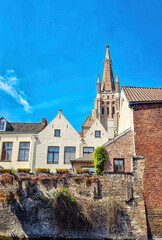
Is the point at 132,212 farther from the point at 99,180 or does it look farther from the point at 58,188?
the point at 58,188

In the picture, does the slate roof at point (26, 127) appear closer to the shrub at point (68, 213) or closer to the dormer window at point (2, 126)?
the dormer window at point (2, 126)

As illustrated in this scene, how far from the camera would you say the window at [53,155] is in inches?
884

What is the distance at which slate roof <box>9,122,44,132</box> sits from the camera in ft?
80.6

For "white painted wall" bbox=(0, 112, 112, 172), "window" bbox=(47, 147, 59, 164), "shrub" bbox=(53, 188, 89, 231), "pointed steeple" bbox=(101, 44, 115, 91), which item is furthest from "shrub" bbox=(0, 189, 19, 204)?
"pointed steeple" bbox=(101, 44, 115, 91)

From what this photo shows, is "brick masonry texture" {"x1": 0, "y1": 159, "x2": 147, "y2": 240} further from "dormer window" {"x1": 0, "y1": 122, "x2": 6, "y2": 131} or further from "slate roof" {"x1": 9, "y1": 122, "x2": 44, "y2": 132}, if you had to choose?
"dormer window" {"x1": 0, "y1": 122, "x2": 6, "y2": 131}

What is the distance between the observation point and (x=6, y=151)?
23.4 m

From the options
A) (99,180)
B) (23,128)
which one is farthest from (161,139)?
(23,128)

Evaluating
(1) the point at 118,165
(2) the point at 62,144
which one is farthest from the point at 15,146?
(1) the point at 118,165

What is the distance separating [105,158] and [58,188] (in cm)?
379

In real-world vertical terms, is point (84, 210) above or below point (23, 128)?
below

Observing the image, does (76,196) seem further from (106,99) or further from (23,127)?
(106,99)

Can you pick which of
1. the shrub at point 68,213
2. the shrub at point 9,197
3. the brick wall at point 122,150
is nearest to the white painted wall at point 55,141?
the shrub at point 9,197

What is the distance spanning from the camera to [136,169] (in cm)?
1451

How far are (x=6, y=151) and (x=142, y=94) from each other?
48.8 feet
